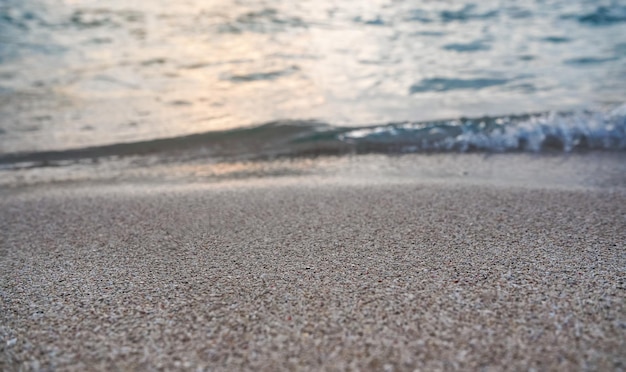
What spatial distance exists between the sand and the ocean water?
3.73ft

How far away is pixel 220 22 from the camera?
23.6 feet

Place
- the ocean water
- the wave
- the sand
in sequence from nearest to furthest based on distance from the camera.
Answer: the sand → the wave → the ocean water

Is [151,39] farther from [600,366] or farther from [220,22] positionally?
[600,366]

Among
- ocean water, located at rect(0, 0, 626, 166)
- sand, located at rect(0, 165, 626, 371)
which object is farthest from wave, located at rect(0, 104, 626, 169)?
sand, located at rect(0, 165, 626, 371)

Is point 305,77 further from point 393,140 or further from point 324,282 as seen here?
point 324,282

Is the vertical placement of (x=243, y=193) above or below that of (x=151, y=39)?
below

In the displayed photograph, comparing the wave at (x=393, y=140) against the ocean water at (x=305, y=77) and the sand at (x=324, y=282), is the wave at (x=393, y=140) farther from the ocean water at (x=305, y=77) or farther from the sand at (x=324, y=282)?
the sand at (x=324, y=282)

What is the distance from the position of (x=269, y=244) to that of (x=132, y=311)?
0.55 m

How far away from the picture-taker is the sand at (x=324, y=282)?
119 centimetres

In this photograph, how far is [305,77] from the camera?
4.98m

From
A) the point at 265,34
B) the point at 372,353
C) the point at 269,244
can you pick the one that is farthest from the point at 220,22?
the point at 372,353

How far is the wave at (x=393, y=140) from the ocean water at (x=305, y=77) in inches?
0.5

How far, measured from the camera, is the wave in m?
3.33

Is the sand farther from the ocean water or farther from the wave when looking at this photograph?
the ocean water
